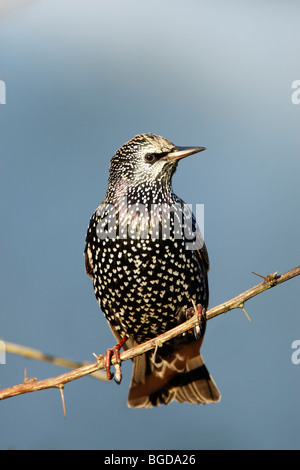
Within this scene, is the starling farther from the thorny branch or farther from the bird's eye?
the thorny branch

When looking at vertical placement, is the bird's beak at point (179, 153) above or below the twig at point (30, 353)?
above

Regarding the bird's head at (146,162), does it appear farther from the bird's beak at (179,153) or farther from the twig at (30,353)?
the twig at (30,353)

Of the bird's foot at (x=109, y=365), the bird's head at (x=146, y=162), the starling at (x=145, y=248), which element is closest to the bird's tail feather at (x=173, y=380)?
the starling at (x=145, y=248)

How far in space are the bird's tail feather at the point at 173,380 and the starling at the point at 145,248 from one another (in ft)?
1.10

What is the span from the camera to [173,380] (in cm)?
533

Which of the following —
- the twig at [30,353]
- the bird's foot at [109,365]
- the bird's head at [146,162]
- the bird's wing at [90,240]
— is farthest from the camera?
the bird's wing at [90,240]

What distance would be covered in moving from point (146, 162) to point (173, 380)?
2.07 m

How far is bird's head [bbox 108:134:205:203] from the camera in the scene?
455 centimetres

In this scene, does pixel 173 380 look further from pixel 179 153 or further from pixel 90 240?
pixel 179 153

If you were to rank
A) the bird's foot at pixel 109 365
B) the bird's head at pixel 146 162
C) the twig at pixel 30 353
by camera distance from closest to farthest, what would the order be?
1. the twig at pixel 30 353
2. the bird's foot at pixel 109 365
3. the bird's head at pixel 146 162

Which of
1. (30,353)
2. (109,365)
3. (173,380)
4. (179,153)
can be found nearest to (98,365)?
(30,353)

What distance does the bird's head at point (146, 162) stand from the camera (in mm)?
4551

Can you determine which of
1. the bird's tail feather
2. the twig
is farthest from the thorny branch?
the bird's tail feather
